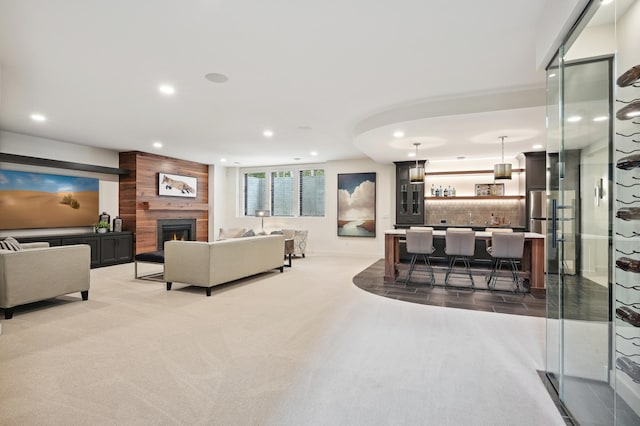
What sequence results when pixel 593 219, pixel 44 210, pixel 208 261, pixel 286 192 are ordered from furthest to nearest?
pixel 286 192, pixel 44 210, pixel 208 261, pixel 593 219

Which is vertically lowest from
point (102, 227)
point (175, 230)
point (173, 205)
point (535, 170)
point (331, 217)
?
point (175, 230)

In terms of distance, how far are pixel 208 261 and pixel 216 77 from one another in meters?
2.44

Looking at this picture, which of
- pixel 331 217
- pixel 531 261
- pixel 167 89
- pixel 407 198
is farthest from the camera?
pixel 331 217

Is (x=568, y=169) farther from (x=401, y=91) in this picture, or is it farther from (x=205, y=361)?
(x=205, y=361)

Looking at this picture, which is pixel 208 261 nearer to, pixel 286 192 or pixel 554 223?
pixel 554 223

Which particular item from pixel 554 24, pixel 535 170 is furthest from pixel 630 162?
pixel 535 170

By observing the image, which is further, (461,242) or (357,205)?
(357,205)

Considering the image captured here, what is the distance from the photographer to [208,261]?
4785mm

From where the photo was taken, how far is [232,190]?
36.3 ft

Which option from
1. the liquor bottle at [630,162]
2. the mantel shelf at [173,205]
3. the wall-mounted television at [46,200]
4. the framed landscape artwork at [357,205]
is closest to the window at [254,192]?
the mantel shelf at [173,205]

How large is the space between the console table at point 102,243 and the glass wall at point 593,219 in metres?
7.76

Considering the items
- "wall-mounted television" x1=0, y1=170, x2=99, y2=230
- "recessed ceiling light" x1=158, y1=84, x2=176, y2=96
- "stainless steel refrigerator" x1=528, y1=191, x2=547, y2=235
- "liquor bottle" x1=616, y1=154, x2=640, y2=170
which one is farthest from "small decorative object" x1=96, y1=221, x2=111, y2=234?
"stainless steel refrigerator" x1=528, y1=191, x2=547, y2=235

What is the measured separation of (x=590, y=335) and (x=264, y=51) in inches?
136

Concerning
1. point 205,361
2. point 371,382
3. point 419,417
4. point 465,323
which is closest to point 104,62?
point 205,361
